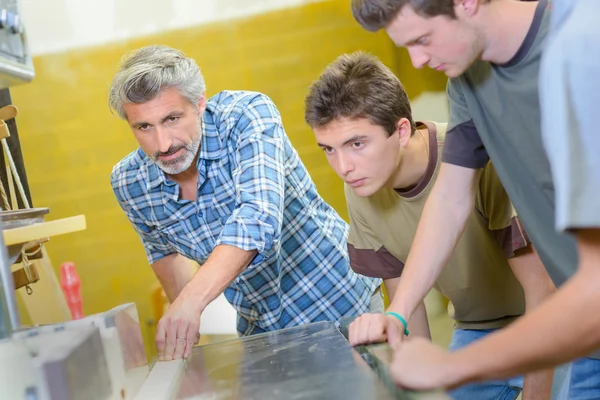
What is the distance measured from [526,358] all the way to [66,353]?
479 millimetres

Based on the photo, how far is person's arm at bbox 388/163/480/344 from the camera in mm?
1115

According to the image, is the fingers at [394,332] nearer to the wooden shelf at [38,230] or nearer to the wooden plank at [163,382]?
the wooden plank at [163,382]

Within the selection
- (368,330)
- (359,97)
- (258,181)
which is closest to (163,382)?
(368,330)

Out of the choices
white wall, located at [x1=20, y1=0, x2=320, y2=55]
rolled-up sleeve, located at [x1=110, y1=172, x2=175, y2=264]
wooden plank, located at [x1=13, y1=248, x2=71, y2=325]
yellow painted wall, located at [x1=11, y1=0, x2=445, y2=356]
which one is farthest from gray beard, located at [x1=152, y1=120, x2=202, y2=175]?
white wall, located at [x1=20, y1=0, x2=320, y2=55]

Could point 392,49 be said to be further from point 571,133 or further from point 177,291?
point 571,133

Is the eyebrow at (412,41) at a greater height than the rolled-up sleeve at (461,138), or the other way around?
the eyebrow at (412,41)

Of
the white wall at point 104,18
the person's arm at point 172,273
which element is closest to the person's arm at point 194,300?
the person's arm at point 172,273

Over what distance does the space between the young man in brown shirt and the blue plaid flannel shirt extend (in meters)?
0.15

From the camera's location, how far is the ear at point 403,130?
4.59ft

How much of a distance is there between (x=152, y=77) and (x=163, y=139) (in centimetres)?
14

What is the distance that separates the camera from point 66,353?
71 cm

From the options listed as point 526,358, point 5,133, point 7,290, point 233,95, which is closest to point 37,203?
point 5,133

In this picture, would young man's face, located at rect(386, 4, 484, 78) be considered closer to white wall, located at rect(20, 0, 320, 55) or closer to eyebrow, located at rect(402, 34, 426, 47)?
eyebrow, located at rect(402, 34, 426, 47)

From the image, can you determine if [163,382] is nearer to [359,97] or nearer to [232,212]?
[232,212]
